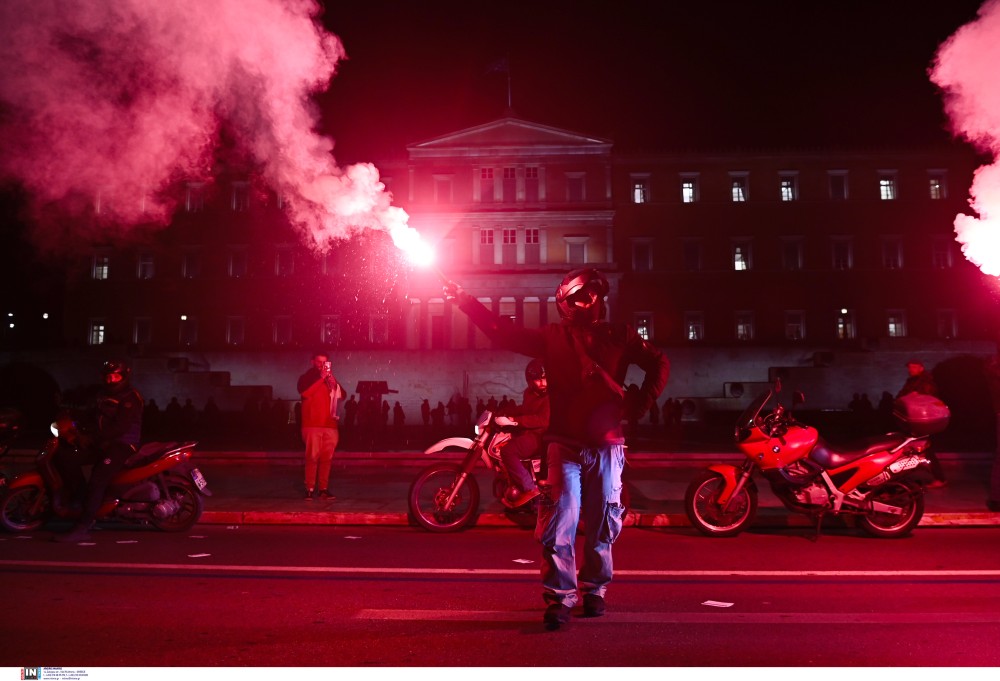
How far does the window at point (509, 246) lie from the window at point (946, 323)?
23.1 metres

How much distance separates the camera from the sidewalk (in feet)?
27.7

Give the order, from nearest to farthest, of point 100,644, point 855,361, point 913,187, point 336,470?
1. point 100,644
2. point 336,470
3. point 855,361
4. point 913,187

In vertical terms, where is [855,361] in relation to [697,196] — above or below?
below

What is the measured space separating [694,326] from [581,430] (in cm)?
4224

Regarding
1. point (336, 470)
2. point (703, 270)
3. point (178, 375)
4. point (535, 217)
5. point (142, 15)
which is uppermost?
point (535, 217)

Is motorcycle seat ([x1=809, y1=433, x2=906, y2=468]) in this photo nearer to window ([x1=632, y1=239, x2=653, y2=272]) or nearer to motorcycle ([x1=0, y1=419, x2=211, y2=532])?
motorcycle ([x1=0, y1=419, x2=211, y2=532])

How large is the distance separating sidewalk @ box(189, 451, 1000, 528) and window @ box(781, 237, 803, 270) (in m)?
31.3

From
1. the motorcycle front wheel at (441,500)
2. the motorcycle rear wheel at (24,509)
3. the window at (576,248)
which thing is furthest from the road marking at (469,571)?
the window at (576,248)

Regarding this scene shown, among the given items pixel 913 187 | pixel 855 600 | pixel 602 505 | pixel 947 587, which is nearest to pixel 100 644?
pixel 602 505

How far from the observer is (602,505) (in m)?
4.34

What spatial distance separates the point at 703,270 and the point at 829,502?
39.0 metres

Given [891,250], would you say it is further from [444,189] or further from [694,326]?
[444,189]

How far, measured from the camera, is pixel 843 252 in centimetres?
4488

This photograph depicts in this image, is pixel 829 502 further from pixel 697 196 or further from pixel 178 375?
pixel 697 196
